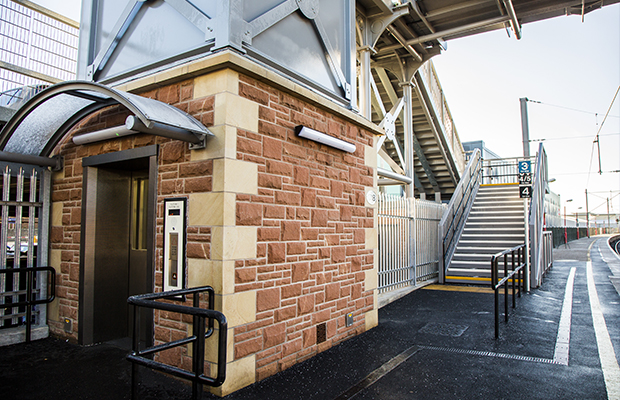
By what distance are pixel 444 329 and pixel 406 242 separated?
3516 millimetres

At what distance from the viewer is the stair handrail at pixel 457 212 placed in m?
10.8

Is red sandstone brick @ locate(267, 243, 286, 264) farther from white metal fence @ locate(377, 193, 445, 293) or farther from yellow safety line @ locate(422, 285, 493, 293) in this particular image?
yellow safety line @ locate(422, 285, 493, 293)

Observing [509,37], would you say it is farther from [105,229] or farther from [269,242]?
[105,229]

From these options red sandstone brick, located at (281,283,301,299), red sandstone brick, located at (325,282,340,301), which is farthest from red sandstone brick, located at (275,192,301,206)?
red sandstone brick, located at (325,282,340,301)

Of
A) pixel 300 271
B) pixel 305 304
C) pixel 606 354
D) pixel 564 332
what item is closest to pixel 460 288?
pixel 564 332

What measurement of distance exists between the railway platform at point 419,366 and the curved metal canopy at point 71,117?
91.7 inches

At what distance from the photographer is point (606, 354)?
4727 mm

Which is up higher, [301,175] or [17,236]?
[301,175]

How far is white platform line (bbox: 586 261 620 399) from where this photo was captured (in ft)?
12.4

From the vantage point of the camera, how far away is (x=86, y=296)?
189 inches

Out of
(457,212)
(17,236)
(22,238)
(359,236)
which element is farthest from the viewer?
(457,212)

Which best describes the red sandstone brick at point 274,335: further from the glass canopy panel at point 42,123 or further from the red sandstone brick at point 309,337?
the glass canopy panel at point 42,123

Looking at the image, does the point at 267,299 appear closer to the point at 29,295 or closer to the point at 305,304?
the point at 305,304

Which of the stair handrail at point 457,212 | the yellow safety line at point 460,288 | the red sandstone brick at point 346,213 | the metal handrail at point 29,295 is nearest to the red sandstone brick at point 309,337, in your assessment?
the red sandstone brick at point 346,213
